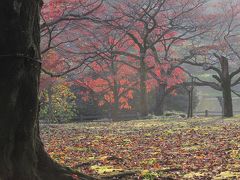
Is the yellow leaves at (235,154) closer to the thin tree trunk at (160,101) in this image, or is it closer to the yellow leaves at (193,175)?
the yellow leaves at (193,175)

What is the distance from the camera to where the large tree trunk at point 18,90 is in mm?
5117

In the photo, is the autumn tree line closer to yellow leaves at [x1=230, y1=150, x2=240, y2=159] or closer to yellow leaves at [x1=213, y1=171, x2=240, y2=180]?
yellow leaves at [x1=230, y1=150, x2=240, y2=159]

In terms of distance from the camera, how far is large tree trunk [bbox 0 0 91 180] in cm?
512

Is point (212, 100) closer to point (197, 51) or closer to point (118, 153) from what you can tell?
point (197, 51)

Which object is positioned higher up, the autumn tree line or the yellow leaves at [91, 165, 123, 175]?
the autumn tree line

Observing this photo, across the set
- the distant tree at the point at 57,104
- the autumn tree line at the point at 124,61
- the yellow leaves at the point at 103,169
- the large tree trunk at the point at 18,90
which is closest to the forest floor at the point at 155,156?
the yellow leaves at the point at 103,169

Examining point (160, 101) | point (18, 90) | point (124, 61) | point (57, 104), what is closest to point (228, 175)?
point (18, 90)

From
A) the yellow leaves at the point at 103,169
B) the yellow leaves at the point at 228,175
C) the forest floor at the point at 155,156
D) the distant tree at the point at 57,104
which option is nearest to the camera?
the yellow leaves at the point at 228,175

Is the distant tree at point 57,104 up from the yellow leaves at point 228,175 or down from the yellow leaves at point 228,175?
up

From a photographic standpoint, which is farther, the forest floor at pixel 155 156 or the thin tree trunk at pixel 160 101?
the thin tree trunk at pixel 160 101

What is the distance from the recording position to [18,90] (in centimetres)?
523

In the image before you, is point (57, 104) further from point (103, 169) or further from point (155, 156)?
point (103, 169)

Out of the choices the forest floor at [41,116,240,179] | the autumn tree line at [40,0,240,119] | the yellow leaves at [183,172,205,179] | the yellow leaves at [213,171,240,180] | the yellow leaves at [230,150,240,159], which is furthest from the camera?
the autumn tree line at [40,0,240,119]

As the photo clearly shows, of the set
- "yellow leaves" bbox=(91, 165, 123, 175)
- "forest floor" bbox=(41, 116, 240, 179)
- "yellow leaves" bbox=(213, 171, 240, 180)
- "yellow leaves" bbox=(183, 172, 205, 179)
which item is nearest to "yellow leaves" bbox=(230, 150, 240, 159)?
"forest floor" bbox=(41, 116, 240, 179)
